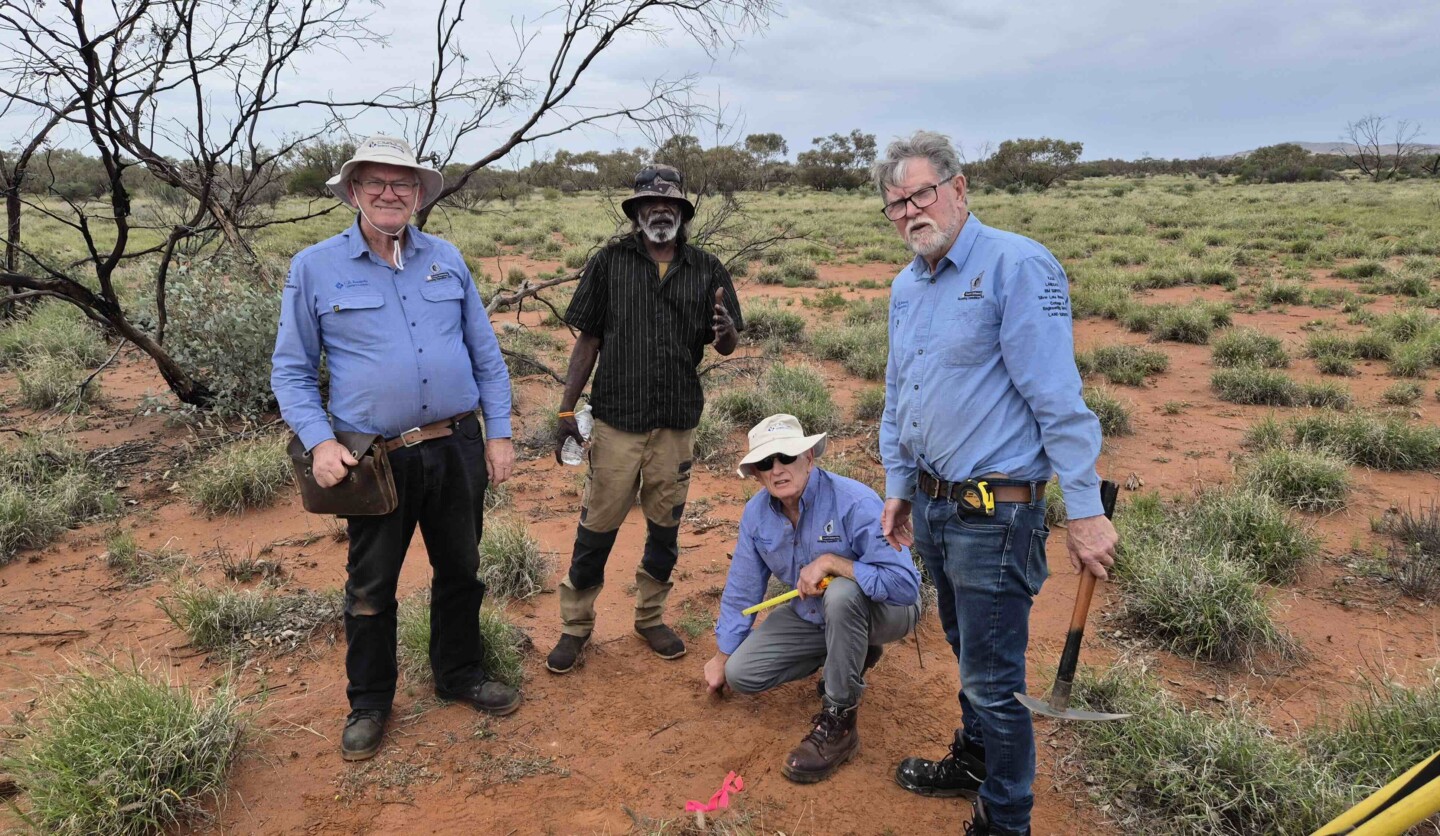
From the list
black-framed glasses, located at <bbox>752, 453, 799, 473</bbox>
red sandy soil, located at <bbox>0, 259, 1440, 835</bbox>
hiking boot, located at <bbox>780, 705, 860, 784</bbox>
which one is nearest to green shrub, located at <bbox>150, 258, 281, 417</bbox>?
red sandy soil, located at <bbox>0, 259, 1440, 835</bbox>

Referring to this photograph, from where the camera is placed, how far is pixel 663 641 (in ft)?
13.2

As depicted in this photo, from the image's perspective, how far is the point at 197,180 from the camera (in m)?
6.94

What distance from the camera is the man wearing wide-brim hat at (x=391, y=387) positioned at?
284 centimetres

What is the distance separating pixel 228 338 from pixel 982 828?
24.1 ft

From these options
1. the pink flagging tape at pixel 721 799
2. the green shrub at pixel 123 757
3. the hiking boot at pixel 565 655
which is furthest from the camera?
the hiking boot at pixel 565 655

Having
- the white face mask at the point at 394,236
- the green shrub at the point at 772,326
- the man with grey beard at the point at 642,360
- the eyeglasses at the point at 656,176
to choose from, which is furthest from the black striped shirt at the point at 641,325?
the green shrub at the point at 772,326

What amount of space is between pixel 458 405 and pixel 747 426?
15.2 feet

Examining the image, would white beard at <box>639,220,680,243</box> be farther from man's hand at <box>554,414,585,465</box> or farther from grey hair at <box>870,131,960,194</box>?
grey hair at <box>870,131,960,194</box>

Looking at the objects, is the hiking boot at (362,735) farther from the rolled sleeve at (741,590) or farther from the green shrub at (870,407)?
the green shrub at (870,407)

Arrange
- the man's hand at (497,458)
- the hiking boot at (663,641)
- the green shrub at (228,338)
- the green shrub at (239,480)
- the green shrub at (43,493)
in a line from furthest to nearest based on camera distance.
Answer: the green shrub at (228,338) < the green shrub at (239,480) < the green shrub at (43,493) < the hiking boot at (663,641) < the man's hand at (497,458)

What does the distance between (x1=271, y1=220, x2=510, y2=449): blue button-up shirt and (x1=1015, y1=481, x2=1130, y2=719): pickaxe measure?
2.22 metres

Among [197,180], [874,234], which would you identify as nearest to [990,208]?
[874,234]

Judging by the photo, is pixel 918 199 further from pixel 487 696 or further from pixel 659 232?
pixel 487 696

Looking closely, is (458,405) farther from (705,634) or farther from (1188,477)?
(1188,477)
